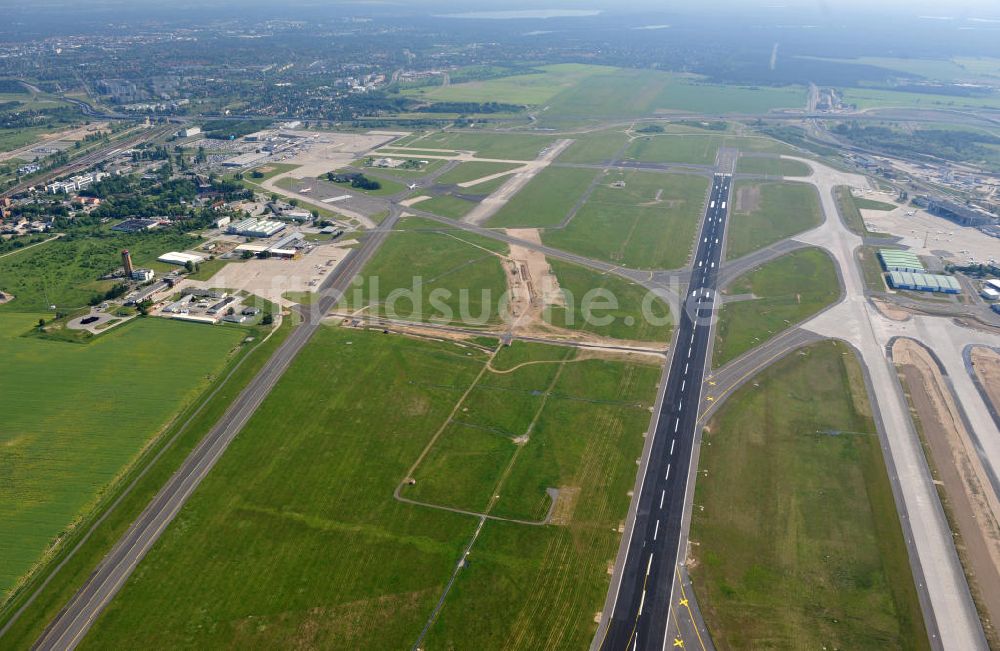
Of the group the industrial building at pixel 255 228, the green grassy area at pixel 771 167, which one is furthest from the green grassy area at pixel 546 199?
the industrial building at pixel 255 228

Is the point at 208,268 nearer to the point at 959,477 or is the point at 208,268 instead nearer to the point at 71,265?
the point at 71,265

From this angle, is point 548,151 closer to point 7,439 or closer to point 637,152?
point 637,152

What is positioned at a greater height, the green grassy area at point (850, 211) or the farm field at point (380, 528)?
the green grassy area at point (850, 211)

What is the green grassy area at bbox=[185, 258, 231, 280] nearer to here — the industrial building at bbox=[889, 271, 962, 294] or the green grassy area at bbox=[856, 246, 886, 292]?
the green grassy area at bbox=[856, 246, 886, 292]

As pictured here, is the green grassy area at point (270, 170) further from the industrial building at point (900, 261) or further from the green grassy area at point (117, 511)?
the industrial building at point (900, 261)

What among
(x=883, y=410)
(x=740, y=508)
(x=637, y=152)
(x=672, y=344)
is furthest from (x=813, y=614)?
(x=637, y=152)
